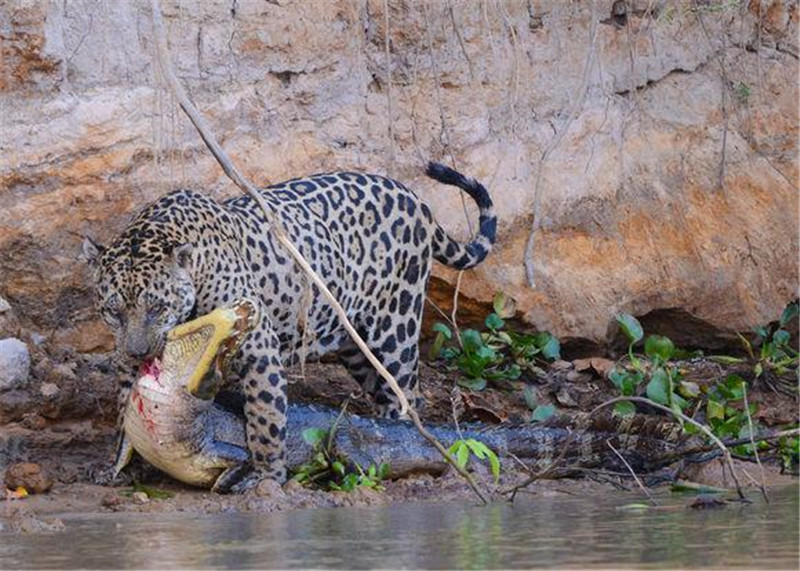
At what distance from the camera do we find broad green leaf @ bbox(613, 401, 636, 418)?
883 cm

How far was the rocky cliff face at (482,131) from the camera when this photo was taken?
31.0 feet

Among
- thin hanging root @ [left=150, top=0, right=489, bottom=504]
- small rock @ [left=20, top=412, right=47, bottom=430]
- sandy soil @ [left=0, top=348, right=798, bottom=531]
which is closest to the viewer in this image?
thin hanging root @ [left=150, top=0, right=489, bottom=504]

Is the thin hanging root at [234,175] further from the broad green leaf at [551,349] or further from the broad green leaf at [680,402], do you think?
the broad green leaf at [551,349]

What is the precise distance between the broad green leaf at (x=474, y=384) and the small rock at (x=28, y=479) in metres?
2.91

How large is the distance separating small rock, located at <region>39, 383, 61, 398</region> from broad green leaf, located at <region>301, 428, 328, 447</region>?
1414mm

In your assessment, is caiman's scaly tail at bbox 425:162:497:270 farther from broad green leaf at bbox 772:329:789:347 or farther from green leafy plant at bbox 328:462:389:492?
broad green leaf at bbox 772:329:789:347

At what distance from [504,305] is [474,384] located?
1.96ft

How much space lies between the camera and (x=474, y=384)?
1013cm

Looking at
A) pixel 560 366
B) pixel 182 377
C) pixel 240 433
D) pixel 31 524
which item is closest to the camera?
pixel 31 524

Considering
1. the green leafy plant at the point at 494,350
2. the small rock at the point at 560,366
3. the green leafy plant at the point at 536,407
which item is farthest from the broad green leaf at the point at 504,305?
the green leafy plant at the point at 536,407

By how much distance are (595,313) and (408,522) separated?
408 cm

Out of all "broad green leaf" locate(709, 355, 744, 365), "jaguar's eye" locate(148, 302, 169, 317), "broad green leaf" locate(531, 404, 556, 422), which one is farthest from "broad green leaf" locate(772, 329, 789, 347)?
"jaguar's eye" locate(148, 302, 169, 317)

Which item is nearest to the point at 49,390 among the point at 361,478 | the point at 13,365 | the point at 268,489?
the point at 13,365

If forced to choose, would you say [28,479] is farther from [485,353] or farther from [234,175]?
[485,353]
